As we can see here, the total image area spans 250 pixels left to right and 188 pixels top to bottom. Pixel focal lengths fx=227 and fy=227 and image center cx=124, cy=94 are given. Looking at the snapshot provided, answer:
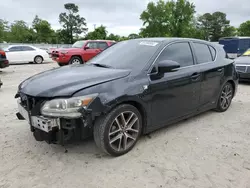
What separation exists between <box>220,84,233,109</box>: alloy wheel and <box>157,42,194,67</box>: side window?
1337mm

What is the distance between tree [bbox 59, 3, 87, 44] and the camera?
71.8 metres

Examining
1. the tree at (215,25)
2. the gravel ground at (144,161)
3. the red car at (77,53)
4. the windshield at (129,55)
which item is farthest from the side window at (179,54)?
the tree at (215,25)

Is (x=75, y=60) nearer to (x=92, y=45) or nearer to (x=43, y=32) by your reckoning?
(x=92, y=45)

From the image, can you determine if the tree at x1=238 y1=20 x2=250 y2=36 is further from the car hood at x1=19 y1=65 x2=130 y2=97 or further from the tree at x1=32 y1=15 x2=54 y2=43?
the car hood at x1=19 y1=65 x2=130 y2=97

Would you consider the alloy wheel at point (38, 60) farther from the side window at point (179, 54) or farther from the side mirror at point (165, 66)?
the side mirror at point (165, 66)

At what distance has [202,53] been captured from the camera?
163 inches

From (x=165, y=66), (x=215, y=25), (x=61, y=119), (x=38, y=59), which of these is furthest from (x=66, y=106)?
(x=215, y=25)

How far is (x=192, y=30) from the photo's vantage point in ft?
156

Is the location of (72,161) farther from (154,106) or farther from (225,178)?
(225,178)

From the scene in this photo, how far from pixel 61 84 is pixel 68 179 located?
42.9 inches

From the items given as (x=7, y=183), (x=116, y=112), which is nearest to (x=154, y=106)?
(x=116, y=112)

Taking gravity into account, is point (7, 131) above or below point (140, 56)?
below

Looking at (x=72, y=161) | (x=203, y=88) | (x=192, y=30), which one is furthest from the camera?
(x=192, y=30)

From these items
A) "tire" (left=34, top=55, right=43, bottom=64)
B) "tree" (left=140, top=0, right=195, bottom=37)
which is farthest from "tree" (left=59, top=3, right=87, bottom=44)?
"tire" (left=34, top=55, right=43, bottom=64)
